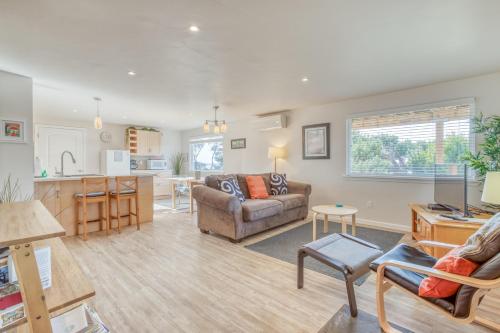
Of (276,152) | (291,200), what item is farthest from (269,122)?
(291,200)

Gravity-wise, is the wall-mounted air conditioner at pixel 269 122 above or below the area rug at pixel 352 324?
above

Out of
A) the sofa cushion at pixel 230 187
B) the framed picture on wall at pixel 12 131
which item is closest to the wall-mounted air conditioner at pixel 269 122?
the sofa cushion at pixel 230 187

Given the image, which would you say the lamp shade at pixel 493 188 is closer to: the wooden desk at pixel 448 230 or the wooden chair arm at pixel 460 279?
the wooden desk at pixel 448 230

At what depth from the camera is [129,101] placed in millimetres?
4562

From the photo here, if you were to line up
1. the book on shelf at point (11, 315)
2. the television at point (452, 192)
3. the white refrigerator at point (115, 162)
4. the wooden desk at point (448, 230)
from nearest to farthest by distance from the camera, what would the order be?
the book on shelf at point (11, 315), the wooden desk at point (448, 230), the television at point (452, 192), the white refrigerator at point (115, 162)

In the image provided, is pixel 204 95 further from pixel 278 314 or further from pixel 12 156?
pixel 278 314

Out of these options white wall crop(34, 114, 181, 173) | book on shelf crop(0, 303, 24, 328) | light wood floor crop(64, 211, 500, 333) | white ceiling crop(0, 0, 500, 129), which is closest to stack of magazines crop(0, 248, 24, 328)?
book on shelf crop(0, 303, 24, 328)

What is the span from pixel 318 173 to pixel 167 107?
3478mm

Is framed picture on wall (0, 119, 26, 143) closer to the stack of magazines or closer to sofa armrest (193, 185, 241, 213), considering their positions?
sofa armrest (193, 185, 241, 213)

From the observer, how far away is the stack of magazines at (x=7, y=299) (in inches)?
33.4

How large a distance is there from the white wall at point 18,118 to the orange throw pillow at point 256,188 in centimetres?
327

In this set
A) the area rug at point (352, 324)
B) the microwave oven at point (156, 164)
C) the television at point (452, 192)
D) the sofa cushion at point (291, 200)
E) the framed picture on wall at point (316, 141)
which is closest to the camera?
the area rug at point (352, 324)

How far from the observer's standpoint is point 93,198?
3713mm

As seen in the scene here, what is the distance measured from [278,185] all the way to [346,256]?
2.69m
